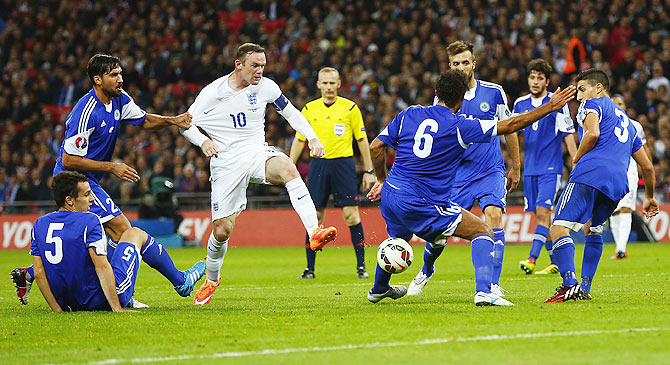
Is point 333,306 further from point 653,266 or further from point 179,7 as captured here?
point 179,7

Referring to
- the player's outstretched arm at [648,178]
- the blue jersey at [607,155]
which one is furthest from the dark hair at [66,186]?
the player's outstretched arm at [648,178]

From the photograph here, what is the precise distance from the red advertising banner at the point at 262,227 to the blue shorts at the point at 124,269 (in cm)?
1112

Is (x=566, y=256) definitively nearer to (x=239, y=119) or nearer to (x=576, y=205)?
(x=576, y=205)

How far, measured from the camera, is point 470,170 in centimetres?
931

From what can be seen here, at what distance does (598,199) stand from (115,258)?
169 inches

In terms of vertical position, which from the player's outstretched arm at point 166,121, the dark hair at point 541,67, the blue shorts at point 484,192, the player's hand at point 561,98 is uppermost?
the dark hair at point 541,67

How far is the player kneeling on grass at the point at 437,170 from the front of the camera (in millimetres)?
7555

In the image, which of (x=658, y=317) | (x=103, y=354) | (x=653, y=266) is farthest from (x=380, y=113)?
(x=103, y=354)

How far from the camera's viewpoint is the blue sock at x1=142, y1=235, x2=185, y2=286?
8.39 m

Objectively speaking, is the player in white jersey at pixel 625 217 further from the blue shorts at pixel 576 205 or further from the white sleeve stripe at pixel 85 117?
the white sleeve stripe at pixel 85 117

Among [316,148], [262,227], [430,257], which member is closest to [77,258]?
[316,148]

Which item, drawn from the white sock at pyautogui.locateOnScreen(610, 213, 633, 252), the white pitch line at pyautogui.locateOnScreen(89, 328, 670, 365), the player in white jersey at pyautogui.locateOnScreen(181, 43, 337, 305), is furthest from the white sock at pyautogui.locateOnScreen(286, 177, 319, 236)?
the white sock at pyautogui.locateOnScreen(610, 213, 633, 252)

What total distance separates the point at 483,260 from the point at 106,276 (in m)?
3.13

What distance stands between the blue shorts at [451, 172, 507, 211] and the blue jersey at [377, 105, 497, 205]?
1528mm
